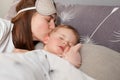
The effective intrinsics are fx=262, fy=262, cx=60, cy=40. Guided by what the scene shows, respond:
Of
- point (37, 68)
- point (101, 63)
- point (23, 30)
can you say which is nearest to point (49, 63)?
point (37, 68)

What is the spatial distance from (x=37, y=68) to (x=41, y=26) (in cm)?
38

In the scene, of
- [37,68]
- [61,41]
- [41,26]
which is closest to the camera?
[37,68]

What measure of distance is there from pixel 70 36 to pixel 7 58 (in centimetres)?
31

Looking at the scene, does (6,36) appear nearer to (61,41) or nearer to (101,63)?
(61,41)

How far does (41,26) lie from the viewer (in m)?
1.37

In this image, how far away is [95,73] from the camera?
1029 mm

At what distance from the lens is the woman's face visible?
1.36m

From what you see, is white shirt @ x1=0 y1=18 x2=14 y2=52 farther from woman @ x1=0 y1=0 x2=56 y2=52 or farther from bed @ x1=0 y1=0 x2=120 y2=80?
bed @ x1=0 y1=0 x2=120 y2=80

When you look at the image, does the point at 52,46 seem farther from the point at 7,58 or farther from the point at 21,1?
the point at 21,1

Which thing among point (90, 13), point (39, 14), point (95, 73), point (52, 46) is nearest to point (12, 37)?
point (39, 14)

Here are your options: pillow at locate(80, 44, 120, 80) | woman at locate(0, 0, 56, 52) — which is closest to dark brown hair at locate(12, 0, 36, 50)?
woman at locate(0, 0, 56, 52)

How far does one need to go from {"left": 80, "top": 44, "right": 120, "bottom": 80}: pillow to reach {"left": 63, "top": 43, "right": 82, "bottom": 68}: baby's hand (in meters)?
0.02

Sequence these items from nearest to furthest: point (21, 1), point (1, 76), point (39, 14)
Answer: point (1, 76), point (39, 14), point (21, 1)

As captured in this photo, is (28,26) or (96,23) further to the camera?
(28,26)
